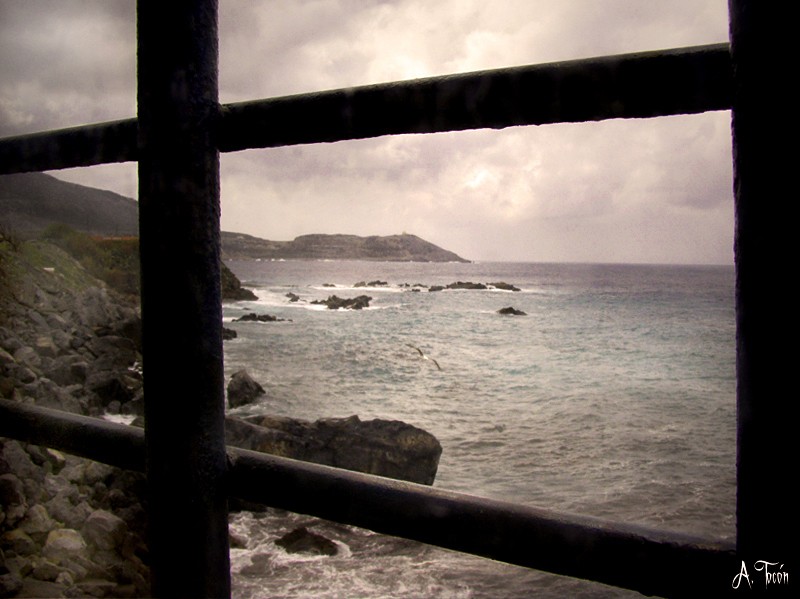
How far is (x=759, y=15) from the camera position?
64 cm

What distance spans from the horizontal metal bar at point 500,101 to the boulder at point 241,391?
15765 millimetres

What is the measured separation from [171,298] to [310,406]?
1843 centimetres

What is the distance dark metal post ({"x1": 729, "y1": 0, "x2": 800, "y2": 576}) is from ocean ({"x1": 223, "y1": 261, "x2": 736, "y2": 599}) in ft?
0.53

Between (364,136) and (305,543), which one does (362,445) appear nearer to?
(305,543)

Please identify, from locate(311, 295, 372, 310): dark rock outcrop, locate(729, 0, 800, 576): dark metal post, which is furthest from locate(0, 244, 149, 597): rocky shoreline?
locate(311, 295, 372, 310): dark rock outcrop

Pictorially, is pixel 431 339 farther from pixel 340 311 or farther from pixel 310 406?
pixel 310 406

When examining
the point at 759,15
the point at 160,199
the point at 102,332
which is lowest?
the point at 102,332

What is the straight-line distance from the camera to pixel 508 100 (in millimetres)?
795

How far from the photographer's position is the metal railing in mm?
656

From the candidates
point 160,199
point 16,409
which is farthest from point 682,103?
point 16,409

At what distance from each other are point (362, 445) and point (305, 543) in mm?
1960

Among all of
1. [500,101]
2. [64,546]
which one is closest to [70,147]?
[500,101]

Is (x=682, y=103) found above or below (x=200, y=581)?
above

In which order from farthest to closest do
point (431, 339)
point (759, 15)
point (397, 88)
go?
point (431, 339) → point (397, 88) → point (759, 15)
